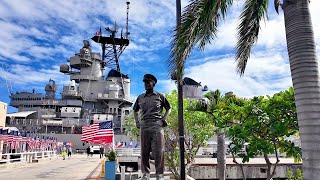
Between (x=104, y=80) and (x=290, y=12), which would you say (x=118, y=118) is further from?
(x=290, y=12)

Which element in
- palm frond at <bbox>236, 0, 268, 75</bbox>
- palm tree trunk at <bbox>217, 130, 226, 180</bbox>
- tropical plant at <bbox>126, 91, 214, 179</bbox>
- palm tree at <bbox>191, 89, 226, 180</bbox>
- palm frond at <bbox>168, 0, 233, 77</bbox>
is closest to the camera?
palm frond at <bbox>168, 0, 233, 77</bbox>

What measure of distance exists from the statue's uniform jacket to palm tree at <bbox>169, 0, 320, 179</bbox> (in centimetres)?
112

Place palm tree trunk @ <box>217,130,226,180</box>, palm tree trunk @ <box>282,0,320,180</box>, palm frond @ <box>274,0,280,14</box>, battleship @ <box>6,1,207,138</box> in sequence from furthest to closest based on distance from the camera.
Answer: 1. battleship @ <box>6,1,207,138</box>
2. palm tree trunk @ <box>217,130,226,180</box>
3. palm frond @ <box>274,0,280,14</box>
4. palm tree trunk @ <box>282,0,320,180</box>

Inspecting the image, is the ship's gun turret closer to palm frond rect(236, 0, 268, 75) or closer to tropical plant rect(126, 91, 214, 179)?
tropical plant rect(126, 91, 214, 179)

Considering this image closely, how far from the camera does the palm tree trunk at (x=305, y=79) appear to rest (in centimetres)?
471

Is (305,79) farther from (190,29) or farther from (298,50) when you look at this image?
(190,29)

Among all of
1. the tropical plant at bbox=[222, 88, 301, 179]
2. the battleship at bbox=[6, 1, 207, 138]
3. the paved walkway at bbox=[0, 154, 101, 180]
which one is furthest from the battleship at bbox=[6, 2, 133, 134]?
the tropical plant at bbox=[222, 88, 301, 179]

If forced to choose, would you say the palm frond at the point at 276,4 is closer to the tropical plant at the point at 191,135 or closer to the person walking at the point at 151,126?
the person walking at the point at 151,126

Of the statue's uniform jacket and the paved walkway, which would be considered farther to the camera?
the paved walkway

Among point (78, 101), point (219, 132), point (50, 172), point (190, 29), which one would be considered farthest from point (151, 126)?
point (78, 101)

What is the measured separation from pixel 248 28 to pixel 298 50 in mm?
2577

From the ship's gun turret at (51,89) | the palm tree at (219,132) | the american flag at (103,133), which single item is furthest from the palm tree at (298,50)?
the ship's gun turret at (51,89)

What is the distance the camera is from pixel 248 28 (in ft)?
24.7

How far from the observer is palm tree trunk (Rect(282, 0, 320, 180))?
4711 millimetres
